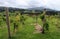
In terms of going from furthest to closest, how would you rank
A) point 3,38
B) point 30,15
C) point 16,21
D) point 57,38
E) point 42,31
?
1. point 30,15
2. point 42,31
3. point 16,21
4. point 57,38
5. point 3,38

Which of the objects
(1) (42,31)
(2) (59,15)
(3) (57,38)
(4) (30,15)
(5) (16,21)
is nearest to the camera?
(3) (57,38)

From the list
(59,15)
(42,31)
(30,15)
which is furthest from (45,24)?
(30,15)

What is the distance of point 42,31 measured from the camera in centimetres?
1833

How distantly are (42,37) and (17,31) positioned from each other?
11.0 feet

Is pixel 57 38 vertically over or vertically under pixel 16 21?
under

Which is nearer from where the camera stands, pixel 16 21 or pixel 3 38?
pixel 3 38

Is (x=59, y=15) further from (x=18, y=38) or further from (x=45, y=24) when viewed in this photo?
(x=18, y=38)

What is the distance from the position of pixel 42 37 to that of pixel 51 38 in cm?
99

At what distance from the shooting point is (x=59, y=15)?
129 ft

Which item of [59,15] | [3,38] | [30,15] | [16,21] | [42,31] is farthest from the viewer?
[30,15]

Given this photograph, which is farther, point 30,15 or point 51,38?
point 30,15

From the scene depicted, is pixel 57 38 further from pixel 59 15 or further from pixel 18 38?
pixel 59 15

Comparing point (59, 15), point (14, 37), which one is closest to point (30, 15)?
point (59, 15)

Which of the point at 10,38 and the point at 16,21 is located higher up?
the point at 16,21
